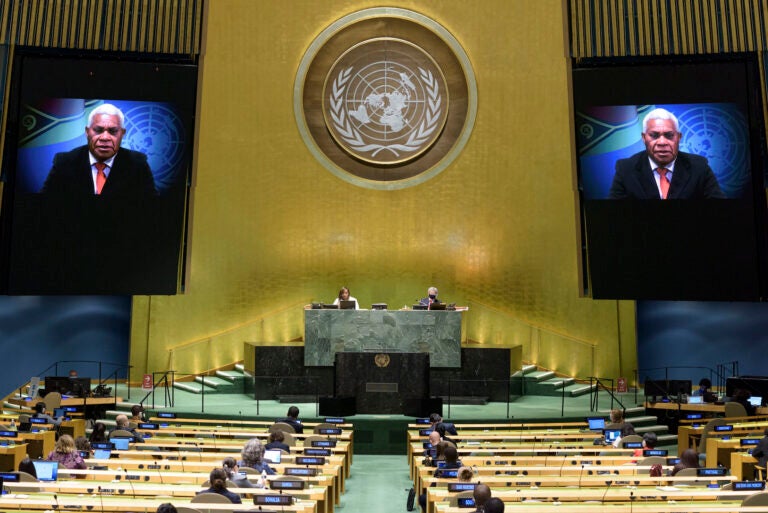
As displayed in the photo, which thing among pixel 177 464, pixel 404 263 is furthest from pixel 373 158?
pixel 177 464

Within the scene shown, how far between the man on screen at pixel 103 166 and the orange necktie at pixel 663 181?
8.77 metres

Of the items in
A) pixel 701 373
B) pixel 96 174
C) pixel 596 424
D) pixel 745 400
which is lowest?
pixel 596 424

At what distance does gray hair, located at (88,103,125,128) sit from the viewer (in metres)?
16.5

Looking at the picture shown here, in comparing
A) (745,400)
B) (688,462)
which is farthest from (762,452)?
(745,400)

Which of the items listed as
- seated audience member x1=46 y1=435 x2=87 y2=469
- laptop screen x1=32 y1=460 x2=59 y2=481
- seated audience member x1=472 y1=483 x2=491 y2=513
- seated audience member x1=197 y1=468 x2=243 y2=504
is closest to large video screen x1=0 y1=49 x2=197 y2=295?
seated audience member x1=46 y1=435 x2=87 y2=469

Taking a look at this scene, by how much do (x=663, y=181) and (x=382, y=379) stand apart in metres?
6.03

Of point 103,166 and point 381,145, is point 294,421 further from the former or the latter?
point 381,145

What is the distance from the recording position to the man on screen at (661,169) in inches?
635

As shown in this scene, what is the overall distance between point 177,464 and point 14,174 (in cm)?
902

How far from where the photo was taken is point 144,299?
17844 millimetres

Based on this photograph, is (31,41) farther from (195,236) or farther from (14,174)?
(195,236)

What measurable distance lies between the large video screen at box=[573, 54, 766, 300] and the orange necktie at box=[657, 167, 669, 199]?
0.7 inches

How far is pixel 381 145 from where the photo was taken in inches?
736

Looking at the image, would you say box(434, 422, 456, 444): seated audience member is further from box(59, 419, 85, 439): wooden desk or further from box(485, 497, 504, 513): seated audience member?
box(59, 419, 85, 439): wooden desk
